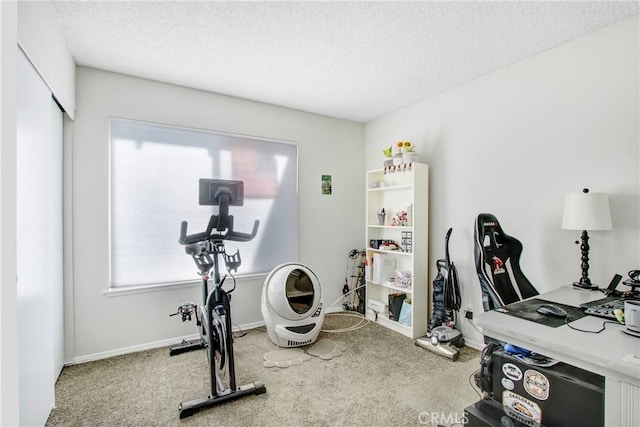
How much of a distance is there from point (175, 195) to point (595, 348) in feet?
10.4

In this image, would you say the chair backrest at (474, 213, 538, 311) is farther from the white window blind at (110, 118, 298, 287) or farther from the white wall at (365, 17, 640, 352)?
the white window blind at (110, 118, 298, 287)

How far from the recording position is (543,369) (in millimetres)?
1325

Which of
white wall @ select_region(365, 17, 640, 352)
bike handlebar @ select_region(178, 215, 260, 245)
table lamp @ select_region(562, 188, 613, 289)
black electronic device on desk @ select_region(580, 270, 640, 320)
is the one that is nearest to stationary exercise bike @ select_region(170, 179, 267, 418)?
bike handlebar @ select_region(178, 215, 260, 245)

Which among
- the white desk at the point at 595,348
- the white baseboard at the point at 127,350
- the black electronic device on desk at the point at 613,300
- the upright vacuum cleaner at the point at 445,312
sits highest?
the black electronic device on desk at the point at 613,300

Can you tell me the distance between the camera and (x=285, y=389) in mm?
2223

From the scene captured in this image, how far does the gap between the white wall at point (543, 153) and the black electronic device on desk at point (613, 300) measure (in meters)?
0.28

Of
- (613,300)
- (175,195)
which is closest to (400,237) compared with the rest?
(613,300)

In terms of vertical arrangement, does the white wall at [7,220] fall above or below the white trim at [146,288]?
above

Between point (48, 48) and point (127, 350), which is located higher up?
point (48, 48)

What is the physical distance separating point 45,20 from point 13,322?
198 centimetres

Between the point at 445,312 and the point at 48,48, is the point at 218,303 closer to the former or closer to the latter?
the point at 48,48

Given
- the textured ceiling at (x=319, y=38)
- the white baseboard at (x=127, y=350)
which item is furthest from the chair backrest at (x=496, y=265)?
the white baseboard at (x=127, y=350)

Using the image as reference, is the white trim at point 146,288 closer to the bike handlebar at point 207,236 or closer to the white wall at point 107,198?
the white wall at point 107,198

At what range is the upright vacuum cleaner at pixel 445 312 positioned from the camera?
2811 mm
